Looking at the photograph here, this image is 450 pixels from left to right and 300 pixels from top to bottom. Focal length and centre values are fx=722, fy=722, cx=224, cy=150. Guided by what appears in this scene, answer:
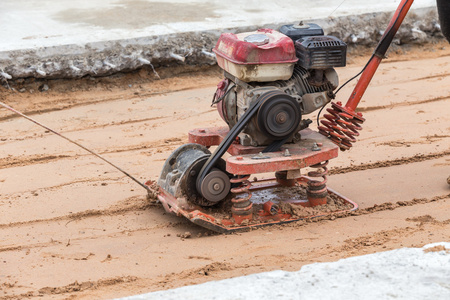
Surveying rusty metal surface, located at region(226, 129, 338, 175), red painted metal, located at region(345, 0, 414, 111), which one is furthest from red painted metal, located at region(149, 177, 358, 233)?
red painted metal, located at region(345, 0, 414, 111)

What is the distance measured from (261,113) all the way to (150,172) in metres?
1.63

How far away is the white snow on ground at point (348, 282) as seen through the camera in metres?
3.74

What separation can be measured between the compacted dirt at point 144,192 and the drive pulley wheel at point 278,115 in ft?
2.21

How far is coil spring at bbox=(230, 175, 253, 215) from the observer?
498 cm

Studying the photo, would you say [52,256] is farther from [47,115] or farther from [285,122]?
[47,115]

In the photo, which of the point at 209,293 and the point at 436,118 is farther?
the point at 436,118

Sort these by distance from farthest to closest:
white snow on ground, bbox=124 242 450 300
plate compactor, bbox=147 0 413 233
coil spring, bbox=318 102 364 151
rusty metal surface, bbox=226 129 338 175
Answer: coil spring, bbox=318 102 364 151
plate compactor, bbox=147 0 413 233
rusty metal surface, bbox=226 129 338 175
white snow on ground, bbox=124 242 450 300

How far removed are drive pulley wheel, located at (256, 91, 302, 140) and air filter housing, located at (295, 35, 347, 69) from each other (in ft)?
1.00

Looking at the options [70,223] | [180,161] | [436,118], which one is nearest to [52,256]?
[70,223]

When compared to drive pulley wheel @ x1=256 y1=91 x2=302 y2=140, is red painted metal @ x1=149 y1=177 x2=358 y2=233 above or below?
below

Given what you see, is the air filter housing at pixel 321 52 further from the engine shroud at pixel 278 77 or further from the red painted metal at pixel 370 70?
the red painted metal at pixel 370 70

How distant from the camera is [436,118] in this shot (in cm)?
735

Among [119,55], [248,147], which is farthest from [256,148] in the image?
[119,55]

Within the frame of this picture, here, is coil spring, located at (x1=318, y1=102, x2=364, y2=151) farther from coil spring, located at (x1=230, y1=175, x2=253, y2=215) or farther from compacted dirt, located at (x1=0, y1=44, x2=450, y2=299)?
coil spring, located at (x1=230, y1=175, x2=253, y2=215)
